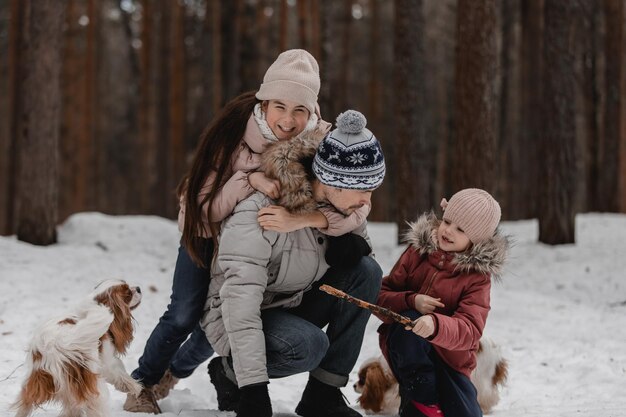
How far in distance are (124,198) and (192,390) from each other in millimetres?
31218

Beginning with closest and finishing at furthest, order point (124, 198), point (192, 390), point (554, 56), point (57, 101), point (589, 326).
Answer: point (192, 390), point (589, 326), point (57, 101), point (554, 56), point (124, 198)

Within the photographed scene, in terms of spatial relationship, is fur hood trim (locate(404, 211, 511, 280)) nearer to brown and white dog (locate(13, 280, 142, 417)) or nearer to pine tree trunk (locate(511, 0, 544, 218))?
brown and white dog (locate(13, 280, 142, 417))

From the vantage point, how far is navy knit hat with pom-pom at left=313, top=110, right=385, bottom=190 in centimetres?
329

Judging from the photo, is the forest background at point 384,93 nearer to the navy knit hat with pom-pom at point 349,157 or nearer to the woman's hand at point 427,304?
the woman's hand at point 427,304

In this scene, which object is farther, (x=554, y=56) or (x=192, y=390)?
(x=554, y=56)

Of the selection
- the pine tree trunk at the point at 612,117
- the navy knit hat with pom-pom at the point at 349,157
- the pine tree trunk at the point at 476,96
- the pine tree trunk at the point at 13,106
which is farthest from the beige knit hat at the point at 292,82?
the pine tree trunk at the point at 612,117

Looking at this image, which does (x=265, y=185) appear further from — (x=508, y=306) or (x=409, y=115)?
(x=409, y=115)

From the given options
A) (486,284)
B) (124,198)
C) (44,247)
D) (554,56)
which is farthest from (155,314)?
(124,198)

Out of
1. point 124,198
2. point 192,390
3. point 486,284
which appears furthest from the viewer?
point 124,198

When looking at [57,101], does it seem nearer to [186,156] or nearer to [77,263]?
[77,263]

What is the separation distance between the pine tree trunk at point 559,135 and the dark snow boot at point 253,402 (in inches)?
286

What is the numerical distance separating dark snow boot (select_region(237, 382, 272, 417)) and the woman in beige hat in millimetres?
724

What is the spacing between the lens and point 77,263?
788cm

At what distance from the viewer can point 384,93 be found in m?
26.2
